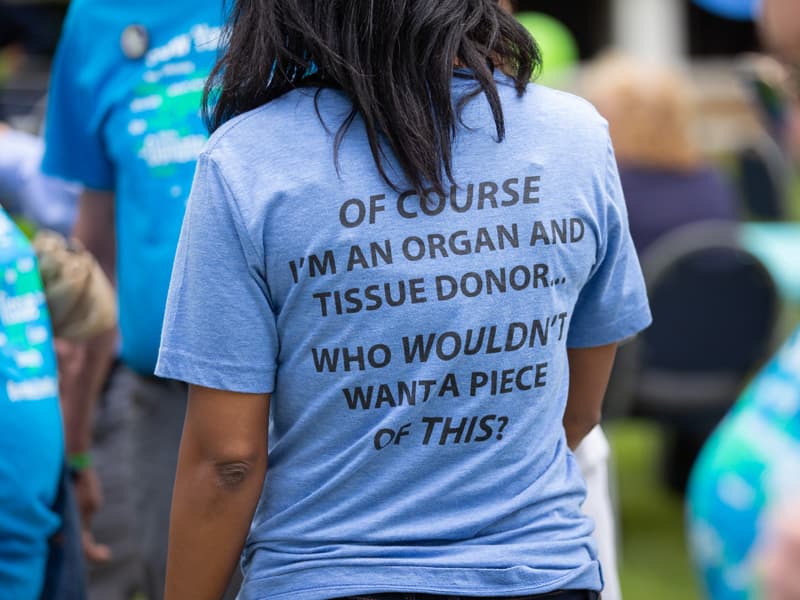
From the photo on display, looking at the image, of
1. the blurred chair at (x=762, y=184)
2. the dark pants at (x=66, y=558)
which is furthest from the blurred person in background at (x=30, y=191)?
the blurred chair at (x=762, y=184)

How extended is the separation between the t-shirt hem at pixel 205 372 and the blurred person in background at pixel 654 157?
3.71m

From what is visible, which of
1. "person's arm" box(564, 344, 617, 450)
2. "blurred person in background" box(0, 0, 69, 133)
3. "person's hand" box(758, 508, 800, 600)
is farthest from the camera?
"blurred person in background" box(0, 0, 69, 133)

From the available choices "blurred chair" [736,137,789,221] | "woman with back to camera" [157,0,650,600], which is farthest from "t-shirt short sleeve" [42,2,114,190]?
"blurred chair" [736,137,789,221]

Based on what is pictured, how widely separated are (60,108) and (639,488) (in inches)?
142

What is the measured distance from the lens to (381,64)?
4.91 ft

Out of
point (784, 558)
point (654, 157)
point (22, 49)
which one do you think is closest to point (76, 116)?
point (784, 558)

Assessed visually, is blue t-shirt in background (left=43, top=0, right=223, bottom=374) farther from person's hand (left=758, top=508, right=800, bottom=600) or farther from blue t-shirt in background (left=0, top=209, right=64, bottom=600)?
person's hand (left=758, top=508, right=800, bottom=600)

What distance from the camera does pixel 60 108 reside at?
8.29 feet

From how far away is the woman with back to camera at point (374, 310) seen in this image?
4.80 feet

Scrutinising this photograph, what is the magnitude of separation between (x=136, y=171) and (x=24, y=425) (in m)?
0.62

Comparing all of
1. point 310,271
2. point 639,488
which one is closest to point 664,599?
point 639,488

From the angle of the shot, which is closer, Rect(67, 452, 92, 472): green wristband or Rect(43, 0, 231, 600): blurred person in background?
Rect(43, 0, 231, 600): blurred person in background

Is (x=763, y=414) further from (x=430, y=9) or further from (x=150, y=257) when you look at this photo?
(x=150, y=257)

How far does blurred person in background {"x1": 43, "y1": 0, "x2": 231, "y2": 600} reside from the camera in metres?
2.35
